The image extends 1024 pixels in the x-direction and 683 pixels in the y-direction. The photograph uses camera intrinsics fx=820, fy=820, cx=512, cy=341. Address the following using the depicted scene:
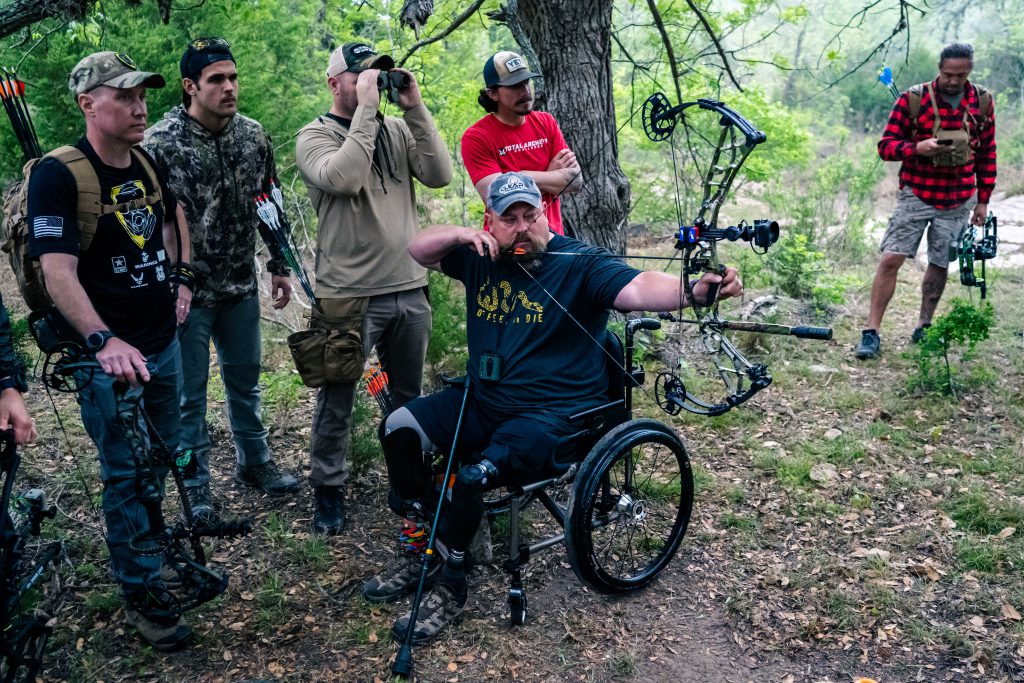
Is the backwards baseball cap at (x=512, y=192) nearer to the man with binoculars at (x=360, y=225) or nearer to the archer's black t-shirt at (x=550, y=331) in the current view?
the archer's black t-shirt at (x=550, y=331)

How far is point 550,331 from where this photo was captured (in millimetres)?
3174

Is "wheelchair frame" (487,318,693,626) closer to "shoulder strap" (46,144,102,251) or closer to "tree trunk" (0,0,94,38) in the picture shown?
"shoulder strap" (46,144,102,251)

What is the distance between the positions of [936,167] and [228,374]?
4.58 m

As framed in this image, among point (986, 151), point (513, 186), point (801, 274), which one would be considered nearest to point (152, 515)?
point (513, 186)

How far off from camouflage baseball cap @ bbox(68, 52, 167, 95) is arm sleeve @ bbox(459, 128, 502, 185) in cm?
150

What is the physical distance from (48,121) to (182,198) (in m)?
4.15

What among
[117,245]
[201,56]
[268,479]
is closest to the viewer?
[117,245]

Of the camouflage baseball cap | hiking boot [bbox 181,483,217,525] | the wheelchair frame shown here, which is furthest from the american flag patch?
the wheelchair frame

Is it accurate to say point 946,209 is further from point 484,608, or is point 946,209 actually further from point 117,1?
point 117,1

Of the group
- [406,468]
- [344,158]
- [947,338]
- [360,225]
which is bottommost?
[406,468]

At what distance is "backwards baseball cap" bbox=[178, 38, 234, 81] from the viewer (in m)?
3.42

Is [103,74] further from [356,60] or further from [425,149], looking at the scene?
[425,149]

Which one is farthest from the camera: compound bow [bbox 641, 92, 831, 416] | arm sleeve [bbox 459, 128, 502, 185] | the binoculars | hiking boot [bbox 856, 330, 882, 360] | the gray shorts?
hiking boot [bbox 856, 330, 882, 360]

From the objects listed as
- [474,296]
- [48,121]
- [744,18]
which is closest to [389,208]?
[474,296]
